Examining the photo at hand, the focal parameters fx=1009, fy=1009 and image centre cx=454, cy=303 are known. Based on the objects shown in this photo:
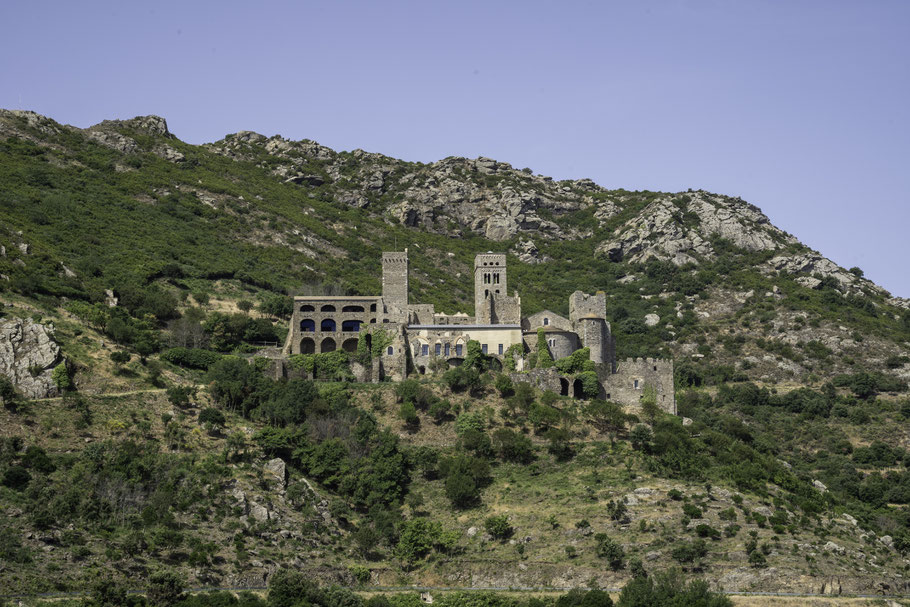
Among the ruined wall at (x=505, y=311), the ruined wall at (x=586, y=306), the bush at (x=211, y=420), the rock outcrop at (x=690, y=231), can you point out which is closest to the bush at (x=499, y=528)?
the bush at (x=211, y=420)

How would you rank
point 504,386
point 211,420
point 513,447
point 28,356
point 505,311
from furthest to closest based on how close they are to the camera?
point 505,311, point 504,386, point 513,447, point 211,420, point 28,356

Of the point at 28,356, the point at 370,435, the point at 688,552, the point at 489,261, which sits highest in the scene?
the point at 489,261

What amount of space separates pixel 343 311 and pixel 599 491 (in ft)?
95.9

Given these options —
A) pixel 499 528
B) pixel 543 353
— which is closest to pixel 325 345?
pixel 543 353

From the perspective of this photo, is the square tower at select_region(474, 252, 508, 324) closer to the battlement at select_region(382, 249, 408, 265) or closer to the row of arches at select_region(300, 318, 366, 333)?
the battlement at select_region(382, 249, 408, 265)

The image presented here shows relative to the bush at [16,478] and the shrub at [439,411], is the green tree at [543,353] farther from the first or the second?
the bush at [16,478]

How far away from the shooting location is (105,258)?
313 ft

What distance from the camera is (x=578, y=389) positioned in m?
78.0

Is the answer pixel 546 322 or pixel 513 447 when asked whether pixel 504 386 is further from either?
pixel 546 322

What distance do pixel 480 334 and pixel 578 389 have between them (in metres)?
8.98

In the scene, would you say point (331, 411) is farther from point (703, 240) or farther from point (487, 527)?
point (703, 240)

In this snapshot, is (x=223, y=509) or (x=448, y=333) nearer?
(x=223, y=509)

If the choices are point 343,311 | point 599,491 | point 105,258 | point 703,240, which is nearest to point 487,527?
point 599,491

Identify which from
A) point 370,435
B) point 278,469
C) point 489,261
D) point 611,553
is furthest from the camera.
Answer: point 489,261
